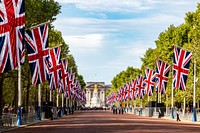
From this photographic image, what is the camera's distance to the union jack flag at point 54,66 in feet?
206

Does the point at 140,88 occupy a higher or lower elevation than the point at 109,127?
higher

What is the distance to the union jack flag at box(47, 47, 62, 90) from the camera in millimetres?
62812

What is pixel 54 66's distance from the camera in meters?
63.5

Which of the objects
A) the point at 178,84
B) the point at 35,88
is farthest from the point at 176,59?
the point at 35,88

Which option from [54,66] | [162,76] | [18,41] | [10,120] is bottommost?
[10,120]

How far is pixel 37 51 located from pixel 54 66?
49.9 ft

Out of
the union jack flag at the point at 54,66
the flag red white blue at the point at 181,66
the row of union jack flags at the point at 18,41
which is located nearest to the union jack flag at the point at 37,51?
the row of union jack flags at the point at 18,41

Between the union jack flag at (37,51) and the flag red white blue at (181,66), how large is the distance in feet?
54.0

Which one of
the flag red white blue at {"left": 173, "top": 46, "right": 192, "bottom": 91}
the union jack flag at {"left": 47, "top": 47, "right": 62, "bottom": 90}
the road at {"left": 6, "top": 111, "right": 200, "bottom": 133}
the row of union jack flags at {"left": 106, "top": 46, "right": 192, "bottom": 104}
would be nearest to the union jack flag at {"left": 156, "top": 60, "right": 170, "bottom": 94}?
the row of union jack flags at {"left": 106, "top": 46, "right": 192, "bottom": 104}

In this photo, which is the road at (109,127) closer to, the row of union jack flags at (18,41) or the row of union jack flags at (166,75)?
the row of union jack flags at (18,41)

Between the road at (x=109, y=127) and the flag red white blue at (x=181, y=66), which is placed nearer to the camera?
the road at (x=109, y=127)

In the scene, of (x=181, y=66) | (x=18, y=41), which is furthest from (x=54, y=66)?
(x=18, y=41)

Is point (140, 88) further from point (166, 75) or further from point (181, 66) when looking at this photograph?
point (181, 66)

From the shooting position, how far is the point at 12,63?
35125 mm
